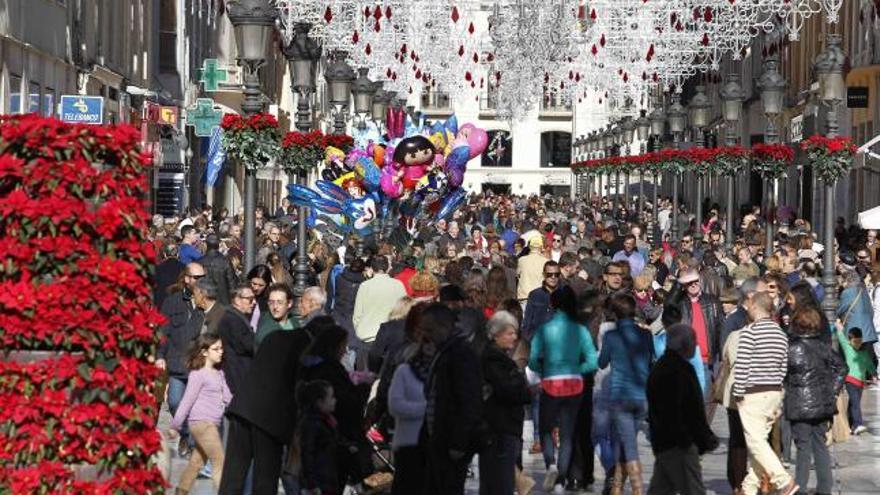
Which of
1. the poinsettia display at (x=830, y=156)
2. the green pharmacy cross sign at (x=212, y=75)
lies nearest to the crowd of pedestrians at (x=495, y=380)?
the poinsettia display at (x=830, y=156)

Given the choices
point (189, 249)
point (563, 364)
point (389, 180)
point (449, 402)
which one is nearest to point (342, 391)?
point (449, 402)

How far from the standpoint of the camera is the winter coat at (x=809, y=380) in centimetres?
1708

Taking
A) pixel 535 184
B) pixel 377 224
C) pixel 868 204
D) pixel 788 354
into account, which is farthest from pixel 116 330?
pixel 535 184

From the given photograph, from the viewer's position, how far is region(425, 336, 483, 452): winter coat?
13422 mm

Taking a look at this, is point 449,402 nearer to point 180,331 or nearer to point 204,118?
point 180,331

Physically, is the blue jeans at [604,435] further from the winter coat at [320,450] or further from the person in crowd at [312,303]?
the winter coat at [320,450]

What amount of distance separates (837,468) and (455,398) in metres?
7.39

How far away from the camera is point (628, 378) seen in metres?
17.1

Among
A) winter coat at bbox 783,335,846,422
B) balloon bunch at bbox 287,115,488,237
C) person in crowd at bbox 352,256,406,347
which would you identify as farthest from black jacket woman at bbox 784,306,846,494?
balloon bunch at bbox 287,115,488,237

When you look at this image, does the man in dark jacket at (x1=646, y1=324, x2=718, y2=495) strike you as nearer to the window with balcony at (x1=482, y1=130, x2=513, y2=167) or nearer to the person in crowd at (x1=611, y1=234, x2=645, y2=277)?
the person in crowd at (x1=611, y1=234, x2=645, y2=277)

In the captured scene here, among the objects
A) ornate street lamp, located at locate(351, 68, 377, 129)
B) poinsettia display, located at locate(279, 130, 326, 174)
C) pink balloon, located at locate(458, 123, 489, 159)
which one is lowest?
poinsettia display, located at locate(279, 130, 326, 174)

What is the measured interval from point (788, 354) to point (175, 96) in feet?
145

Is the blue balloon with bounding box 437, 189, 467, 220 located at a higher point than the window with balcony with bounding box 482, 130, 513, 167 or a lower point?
lower

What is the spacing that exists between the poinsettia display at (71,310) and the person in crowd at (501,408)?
13.3 ft
